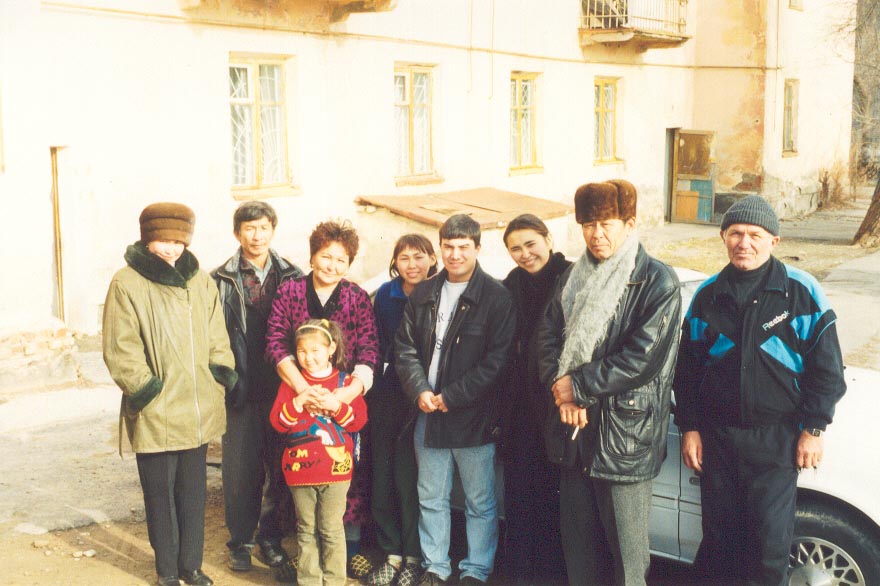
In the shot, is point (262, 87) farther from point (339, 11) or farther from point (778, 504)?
point (778, 504)

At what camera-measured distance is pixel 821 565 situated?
154 inches

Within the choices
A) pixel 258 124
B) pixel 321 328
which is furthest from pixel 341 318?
pixel 258 124

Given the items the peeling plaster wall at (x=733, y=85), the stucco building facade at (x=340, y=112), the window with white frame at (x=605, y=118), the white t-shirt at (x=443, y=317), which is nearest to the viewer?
the white t-shirt at (x=443, y=317)

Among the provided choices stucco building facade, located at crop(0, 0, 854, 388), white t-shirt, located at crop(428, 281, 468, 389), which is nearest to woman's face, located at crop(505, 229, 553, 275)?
white t-shirt, located at crop(428, 281, 468, 389)

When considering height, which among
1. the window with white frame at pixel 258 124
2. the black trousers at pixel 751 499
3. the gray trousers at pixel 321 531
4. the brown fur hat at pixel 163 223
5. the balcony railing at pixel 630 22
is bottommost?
the gray trousers at pixel 321 531

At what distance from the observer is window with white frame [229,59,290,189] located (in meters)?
11.1

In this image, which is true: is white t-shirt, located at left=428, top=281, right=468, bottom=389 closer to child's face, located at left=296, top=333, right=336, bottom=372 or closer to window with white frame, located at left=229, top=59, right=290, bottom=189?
child's face, located at left=296, top=333, right=336, bottom=372

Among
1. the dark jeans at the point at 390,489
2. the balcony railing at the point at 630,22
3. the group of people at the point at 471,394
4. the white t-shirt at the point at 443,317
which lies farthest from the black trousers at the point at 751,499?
the balcony railing at the point at 630,22

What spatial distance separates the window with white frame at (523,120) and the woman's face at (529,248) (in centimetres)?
1175

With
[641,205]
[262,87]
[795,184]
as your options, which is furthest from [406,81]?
[795,184]

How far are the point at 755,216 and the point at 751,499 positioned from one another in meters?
1.08

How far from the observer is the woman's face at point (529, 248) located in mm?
4426

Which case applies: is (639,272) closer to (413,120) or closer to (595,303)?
(595,303)

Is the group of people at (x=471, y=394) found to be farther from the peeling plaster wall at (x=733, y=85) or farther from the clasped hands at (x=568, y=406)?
the peeling plaster wall at (x=733, y=85)
